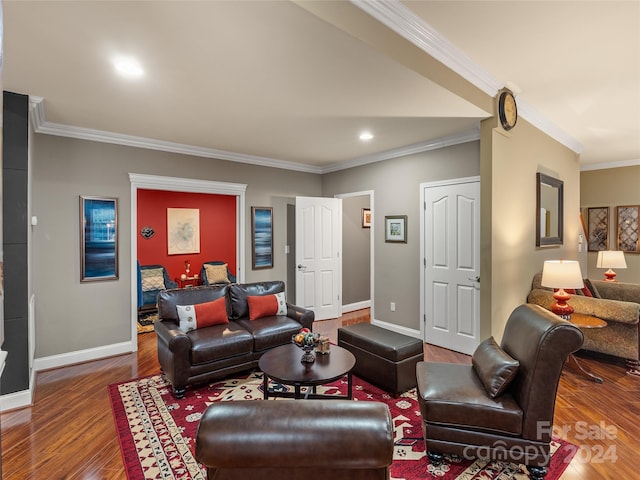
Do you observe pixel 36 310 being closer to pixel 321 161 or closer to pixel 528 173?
pixel 321 161

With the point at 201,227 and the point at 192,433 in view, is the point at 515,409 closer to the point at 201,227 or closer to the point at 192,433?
the point at 192,433

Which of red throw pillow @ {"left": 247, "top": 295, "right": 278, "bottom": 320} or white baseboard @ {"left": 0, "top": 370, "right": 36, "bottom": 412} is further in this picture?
red throw pillow @ {"left": 247, "top": 295, "right": 278, "bottom": 320}

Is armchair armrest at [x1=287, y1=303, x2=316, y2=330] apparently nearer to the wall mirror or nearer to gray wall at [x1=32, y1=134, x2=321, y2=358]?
gray wall at [x1=32, y1=134, x2=321, y2=358]

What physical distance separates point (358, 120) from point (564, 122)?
277 cm

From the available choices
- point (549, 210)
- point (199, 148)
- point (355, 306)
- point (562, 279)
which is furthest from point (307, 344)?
point (355, 306)

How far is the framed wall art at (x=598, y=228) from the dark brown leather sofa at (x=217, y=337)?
20.7 feet

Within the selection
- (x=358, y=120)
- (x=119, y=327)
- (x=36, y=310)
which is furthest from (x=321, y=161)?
(x=36, y=310)

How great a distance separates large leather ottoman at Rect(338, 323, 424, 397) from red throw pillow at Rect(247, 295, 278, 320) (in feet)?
3.16

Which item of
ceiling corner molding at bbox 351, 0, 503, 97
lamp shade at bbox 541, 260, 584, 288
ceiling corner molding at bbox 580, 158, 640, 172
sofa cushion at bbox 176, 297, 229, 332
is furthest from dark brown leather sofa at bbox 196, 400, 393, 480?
ceiling corner molding at bbox 580, 158, 640, 172

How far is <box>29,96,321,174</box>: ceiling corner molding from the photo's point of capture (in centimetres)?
338

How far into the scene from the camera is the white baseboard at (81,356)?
3580 mm

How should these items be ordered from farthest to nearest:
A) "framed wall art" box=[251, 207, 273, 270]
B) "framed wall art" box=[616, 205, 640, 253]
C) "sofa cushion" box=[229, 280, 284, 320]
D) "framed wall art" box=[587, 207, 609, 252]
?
"framed wall art" box=[587, 207, 609, 252]
"framed wall art" box=[616, 205, 640, 253]
"framed wall art" box=[251, 207, 273, 270]
"sofa cushion" box=[229, 280, 284, 320]

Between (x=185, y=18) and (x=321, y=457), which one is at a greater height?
(x=185, y=18)

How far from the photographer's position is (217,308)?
354 centimetres
